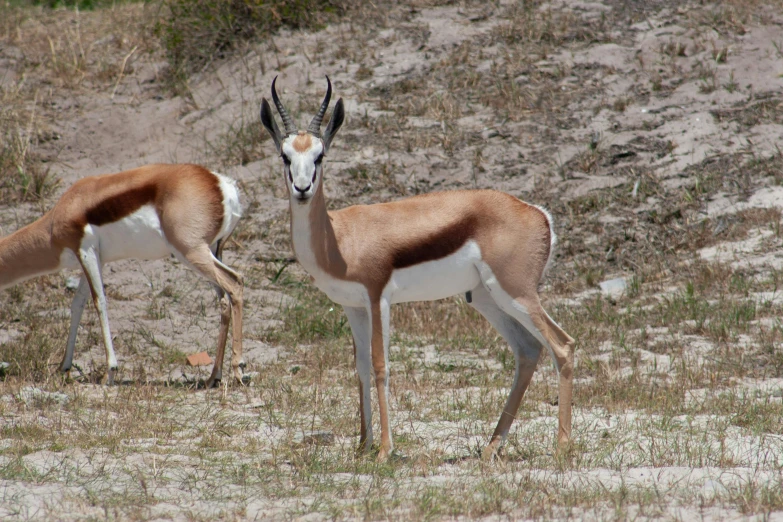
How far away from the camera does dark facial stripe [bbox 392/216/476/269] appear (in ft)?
17.8

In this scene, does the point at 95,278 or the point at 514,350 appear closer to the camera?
the point at 514,350

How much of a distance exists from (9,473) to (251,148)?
781 cm

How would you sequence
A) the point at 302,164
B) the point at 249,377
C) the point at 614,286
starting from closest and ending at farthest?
1. the point at 302,164
2. the point at 249,377
3. the point at 614,286

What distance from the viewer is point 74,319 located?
7934mm

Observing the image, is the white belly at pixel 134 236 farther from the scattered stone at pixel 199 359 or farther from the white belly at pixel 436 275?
the white belly at pixel 436 275

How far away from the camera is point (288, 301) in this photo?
9656 millimetres

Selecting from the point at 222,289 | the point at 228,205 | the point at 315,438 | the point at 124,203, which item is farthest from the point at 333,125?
the point at 124,203

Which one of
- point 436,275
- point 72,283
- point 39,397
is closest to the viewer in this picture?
point 436,275

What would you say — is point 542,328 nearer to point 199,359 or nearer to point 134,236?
point 199,359

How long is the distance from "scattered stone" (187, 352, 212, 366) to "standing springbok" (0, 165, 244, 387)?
566 millimetres

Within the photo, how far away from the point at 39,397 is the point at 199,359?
1.82 meters

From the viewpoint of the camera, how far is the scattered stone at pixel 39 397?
256 inches

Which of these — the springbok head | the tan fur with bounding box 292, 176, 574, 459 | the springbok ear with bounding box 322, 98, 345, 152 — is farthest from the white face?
the tan fur with bounding box 292, 176, 574, 459

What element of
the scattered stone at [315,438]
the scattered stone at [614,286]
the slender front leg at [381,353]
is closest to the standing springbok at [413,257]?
the slender front leg at [381,353]
